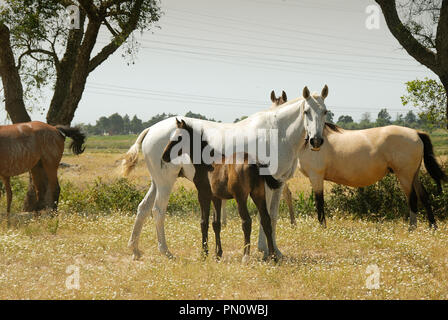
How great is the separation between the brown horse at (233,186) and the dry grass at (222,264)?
562mm

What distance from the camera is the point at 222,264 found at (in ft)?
21.3

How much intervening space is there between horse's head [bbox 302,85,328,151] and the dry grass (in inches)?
77.9

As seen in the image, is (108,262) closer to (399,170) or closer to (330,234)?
(330,234)

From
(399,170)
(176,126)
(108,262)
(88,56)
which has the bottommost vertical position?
(108,262)

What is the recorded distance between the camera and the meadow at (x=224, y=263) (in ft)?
18.3

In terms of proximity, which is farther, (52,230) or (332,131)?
(332,131)

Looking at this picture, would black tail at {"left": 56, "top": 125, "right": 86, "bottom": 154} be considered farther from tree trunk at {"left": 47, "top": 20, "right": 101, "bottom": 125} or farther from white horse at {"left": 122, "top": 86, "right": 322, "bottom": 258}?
white horse at {"left": 122, "top": 86, "right": 322, "bottom": 258}

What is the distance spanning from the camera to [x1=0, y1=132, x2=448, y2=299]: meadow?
558 centimetres

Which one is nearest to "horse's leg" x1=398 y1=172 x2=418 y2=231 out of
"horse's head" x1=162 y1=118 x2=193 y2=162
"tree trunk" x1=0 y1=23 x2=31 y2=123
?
"horse's head" x1=162 y1=118 x2=193 y2=162

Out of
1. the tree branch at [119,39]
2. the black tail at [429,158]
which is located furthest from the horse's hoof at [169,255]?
the tree branch at [119,39]

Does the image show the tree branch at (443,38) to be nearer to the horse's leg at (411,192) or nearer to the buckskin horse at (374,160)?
the buckskin horse at (374,160)

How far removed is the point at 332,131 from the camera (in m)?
10.1

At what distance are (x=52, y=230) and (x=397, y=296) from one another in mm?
7256
